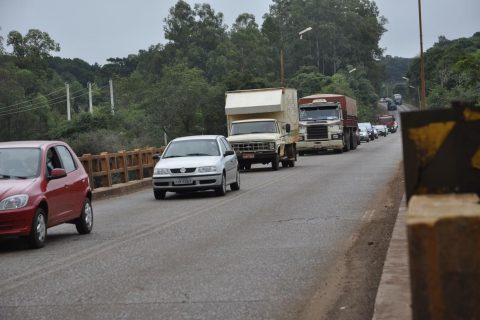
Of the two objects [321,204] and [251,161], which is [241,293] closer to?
[321,204]

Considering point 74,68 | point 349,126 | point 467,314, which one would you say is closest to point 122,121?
point 349,126

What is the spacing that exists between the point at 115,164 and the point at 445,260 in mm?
21753

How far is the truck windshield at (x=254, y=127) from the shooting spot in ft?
106

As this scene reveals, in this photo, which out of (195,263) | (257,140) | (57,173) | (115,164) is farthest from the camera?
(257,140)

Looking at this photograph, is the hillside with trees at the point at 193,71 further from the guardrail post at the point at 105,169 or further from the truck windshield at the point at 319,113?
the guardrail post at the point at 105,169

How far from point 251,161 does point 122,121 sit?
47.6 metres

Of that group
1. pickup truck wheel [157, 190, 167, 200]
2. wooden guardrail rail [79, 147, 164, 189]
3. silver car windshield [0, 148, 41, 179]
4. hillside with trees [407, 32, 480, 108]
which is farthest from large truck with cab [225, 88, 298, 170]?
silver car windshield [0, 148, 41, 179]

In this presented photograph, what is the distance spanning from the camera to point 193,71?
80.6 metres

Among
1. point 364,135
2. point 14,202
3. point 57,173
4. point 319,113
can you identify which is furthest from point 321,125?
point 14,202

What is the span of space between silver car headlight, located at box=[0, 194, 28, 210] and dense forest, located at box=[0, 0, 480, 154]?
161ft

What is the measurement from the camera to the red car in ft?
36.7

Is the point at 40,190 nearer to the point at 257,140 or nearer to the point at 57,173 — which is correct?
the point at 57,173

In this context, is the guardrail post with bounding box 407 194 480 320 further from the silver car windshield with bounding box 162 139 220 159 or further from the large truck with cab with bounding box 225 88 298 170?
the large truck with cab with bounding box 225 88 298 170

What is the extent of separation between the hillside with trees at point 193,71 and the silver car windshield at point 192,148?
144 ft
